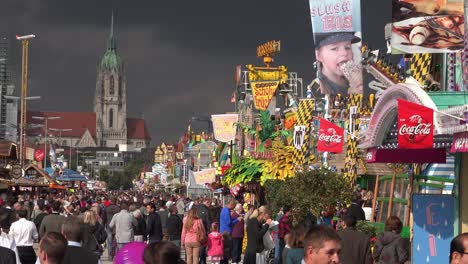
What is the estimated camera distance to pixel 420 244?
617 inches

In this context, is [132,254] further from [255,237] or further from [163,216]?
[163,216]

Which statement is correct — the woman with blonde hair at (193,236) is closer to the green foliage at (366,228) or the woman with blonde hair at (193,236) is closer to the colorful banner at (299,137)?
the green foliage at (366,228)

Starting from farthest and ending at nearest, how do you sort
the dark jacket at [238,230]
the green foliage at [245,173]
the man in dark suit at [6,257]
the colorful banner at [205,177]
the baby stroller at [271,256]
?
1. the colorful banner at [205,177]
2. the green foliage at [245,173]
3. the dark jacket at [238,230]
4. the baby stroller at [271,256]
5. the man in dark suit at [6,257]

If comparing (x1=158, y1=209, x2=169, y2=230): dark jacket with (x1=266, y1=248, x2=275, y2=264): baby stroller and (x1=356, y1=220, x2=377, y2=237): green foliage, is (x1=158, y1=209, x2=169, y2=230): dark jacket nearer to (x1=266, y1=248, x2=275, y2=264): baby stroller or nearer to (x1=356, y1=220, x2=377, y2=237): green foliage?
(x1=266, y1=248, x2=275, y2=264): baby stroller

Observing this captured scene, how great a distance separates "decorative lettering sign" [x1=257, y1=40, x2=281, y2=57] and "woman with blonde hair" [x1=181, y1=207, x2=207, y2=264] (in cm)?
3721

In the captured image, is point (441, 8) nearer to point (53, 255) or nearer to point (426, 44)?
point (426, 44)

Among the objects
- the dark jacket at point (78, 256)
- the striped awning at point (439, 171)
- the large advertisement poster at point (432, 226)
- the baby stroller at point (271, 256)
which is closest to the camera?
the dark jacket at point (78, 256)

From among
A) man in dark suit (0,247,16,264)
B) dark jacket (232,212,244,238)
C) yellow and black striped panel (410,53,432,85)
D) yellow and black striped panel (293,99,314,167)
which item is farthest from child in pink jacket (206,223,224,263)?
yellow and black striped panel (293,99,314,167)

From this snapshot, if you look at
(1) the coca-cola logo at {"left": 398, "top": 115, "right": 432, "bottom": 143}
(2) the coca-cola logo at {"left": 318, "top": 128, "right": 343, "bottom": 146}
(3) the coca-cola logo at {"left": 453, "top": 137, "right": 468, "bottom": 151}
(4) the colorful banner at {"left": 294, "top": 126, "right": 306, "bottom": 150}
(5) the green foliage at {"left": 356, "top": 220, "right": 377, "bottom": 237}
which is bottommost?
(5) the green foliage at {"left": 356, "top": 220, "right": 377, "bottom": 237}

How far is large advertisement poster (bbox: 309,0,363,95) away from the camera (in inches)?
787

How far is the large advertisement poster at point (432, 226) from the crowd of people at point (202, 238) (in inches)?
38.9

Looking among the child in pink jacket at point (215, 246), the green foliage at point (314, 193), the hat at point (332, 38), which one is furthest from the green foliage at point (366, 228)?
the green foliage at point (314, 193)

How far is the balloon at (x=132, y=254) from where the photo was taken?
6998 millimetres

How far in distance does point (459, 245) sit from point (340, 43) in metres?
13.7
